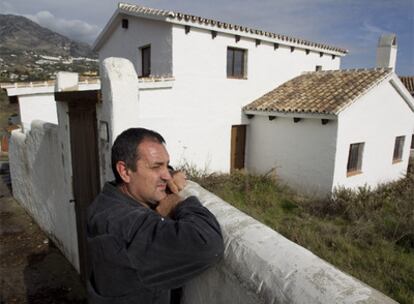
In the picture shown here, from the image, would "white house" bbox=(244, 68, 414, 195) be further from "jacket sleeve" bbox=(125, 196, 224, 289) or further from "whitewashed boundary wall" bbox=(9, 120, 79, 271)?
"jacket sleeve" bbox=(125, 196, 224, 289)

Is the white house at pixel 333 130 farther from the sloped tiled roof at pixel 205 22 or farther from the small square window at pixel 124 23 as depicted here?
the small square window at pixel 124 23

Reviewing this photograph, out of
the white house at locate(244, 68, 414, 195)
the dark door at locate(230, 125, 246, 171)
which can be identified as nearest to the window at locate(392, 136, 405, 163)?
the white house at locate(244, 68, 414, 195)

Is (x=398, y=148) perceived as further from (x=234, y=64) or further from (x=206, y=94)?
(x=206, y=94)

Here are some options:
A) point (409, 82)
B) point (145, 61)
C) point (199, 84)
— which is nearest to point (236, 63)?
point (199, 84)

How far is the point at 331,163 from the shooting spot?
32.5 ft

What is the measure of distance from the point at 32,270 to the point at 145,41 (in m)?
8.91

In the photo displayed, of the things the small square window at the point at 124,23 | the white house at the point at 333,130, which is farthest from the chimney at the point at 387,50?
the small square window at the point at 124,23

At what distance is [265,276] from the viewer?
4.16ft

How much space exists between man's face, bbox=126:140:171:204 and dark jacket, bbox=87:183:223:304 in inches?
7.1

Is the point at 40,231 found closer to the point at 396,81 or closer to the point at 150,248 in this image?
the point at 150,248

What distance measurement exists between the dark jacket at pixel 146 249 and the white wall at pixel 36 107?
26.7 ft

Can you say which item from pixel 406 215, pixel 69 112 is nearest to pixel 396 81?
pixel 406 215

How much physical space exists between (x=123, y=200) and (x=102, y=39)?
1477cm

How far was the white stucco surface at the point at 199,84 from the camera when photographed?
1002 cm
